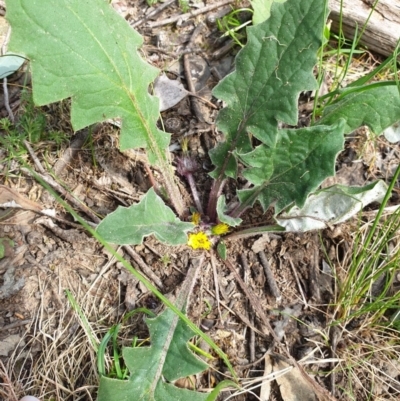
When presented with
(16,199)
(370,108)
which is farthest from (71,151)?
(370,108)

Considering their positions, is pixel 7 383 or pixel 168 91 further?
pixel 168 91

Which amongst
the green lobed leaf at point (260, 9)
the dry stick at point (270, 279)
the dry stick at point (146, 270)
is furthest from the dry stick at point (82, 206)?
the green lobed leaf at point (260, 9)

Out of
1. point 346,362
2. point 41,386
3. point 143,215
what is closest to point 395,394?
point 346,362

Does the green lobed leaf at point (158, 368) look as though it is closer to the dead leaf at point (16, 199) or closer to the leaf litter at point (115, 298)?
the leaf litter at point (115, 298)

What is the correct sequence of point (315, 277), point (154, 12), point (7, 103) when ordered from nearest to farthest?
point (315, 277), point (7, 103), point (154, 12)

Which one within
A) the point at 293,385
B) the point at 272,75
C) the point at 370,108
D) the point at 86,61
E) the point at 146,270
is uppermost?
the point at 86,61

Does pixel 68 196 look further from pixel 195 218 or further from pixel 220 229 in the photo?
pixel 220 229

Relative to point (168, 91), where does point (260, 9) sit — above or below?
above

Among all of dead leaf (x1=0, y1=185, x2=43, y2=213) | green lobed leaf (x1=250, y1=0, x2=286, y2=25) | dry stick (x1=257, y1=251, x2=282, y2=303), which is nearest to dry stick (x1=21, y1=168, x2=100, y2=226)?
dead leaf (x1=0, y1=185, x2=43, y2=213)
